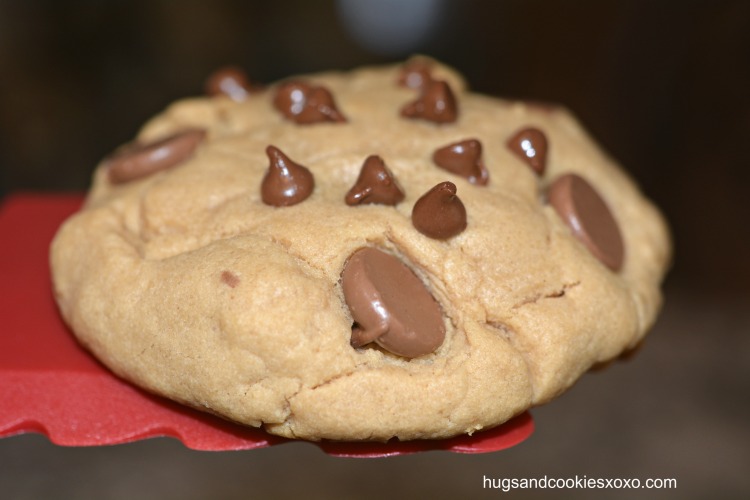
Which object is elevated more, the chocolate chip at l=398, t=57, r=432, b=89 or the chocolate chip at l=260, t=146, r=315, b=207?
the chocolate chip at l=398, t=57, r=432, b=89

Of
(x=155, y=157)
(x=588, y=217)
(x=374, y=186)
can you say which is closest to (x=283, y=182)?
(x=374, y=186)

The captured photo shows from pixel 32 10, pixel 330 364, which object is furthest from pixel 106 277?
pixel 32 10

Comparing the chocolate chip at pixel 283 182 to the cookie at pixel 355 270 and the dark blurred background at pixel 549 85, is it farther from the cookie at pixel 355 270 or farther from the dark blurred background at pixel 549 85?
the dark blurred background at pixel 549 85

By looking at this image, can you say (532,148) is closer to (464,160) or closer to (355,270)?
(464,160)

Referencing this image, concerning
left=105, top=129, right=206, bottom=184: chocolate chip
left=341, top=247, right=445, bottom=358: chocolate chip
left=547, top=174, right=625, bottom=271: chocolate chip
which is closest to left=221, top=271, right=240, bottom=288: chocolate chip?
left=341, top=247, right=445, bottom=358: chocolate chip

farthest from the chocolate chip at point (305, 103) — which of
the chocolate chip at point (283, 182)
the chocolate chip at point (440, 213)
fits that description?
the chocolate chip at point (440, 213)

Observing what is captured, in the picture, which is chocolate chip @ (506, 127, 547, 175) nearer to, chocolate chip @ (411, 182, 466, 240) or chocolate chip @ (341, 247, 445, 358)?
chocolate chip @ (411, 182, 466, 240)
